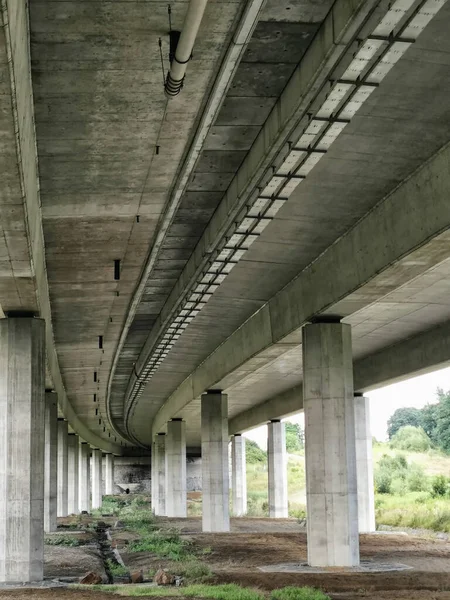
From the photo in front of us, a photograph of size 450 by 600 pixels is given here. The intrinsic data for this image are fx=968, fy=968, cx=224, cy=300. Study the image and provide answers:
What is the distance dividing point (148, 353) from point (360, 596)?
19203 mm

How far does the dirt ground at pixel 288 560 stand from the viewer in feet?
65.5

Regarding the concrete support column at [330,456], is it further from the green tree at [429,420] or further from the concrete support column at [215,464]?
the green tree at [429,420]

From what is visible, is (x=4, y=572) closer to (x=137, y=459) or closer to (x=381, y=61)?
(x=381, y=61)

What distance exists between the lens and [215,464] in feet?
148

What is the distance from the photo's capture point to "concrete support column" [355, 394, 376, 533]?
149ft

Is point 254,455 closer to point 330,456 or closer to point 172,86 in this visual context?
point 330,456

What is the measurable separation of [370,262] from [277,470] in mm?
43806

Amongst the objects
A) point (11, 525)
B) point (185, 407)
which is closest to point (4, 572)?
point (11, 525)

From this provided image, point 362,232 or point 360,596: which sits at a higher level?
point 362,232

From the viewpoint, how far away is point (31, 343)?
78.1ft

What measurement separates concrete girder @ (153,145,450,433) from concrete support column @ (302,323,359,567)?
54.9 inches

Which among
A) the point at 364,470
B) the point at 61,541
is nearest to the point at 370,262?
the point at 61,541

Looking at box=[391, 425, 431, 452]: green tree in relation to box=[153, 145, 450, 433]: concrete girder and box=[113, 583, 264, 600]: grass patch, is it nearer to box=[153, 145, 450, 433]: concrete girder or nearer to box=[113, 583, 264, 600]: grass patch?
box=[153, 145, 450, 433]: concrete girder

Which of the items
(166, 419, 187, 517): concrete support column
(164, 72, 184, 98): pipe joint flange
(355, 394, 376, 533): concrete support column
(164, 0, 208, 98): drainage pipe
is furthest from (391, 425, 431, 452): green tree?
(164, 0, 208, 98): drainage pipe
